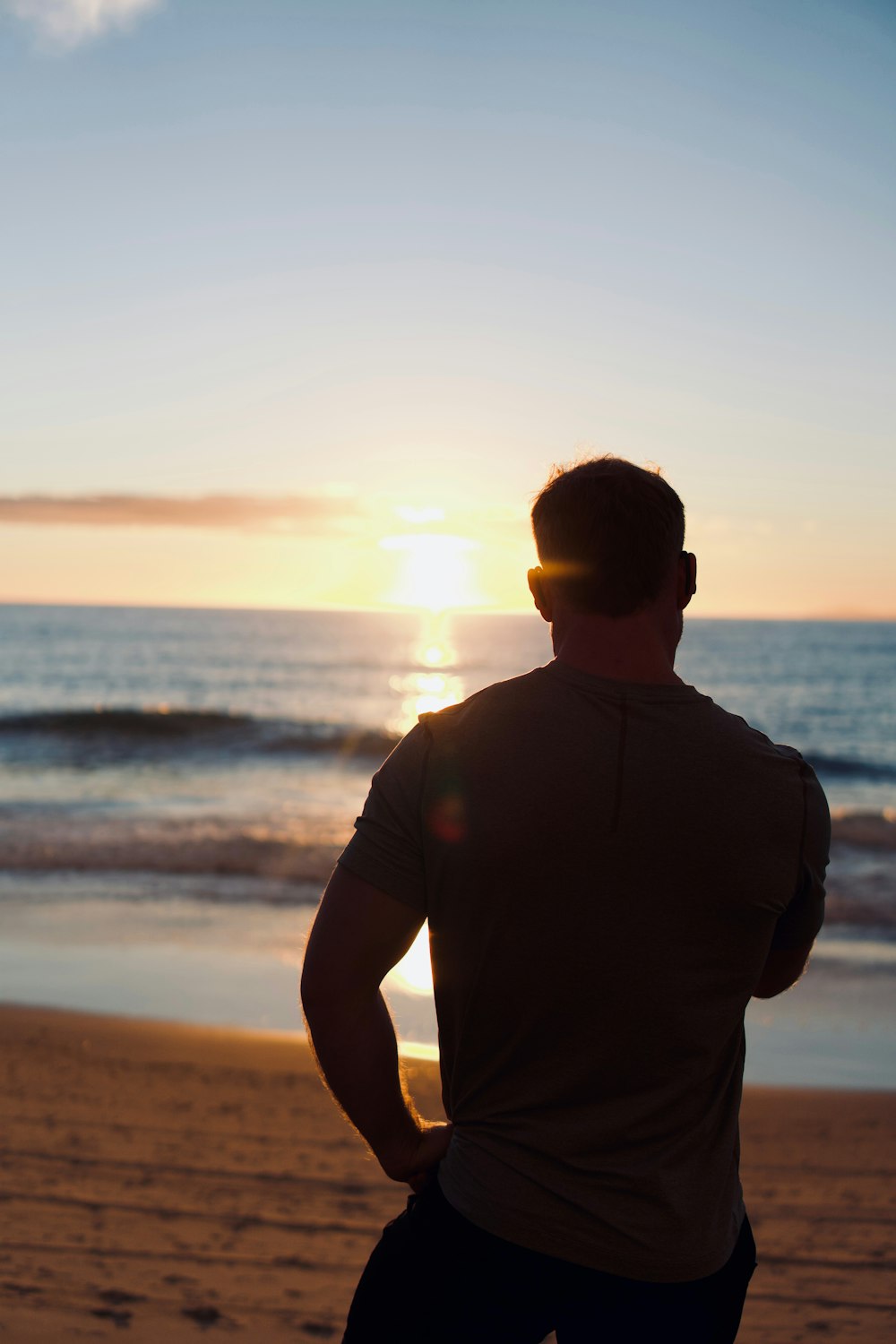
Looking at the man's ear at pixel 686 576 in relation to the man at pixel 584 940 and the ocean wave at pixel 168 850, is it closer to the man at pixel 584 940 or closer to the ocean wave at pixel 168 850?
the man at pixel 584 940

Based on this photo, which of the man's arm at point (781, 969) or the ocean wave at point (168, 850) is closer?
the man's arm at point (781, 969)

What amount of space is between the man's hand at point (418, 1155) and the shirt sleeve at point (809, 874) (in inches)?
22.5

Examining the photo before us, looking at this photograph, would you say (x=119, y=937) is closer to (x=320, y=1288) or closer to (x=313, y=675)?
(x=320, y=1288)

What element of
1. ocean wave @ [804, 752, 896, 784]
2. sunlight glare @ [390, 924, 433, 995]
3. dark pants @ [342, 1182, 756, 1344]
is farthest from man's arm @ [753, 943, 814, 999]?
ocean wave @ [804, 752, 896, 784]

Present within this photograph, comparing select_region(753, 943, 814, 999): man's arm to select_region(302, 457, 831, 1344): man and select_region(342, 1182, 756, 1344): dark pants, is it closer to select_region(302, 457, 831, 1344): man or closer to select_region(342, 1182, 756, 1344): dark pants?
select_region(302, 457, 831, 1344): man

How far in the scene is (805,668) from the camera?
53000 millimetres

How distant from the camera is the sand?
132 inches

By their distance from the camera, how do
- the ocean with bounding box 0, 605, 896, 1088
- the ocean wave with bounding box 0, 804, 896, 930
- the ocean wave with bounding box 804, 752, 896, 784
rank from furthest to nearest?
the ocean wave with bounding box 804, 752, 896, 784 < the ocean wave with bounding box 0, 804, 896, 930 < the ocean with bounding box 0, 605, 896, 1088

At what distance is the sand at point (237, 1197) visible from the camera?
3359 mm

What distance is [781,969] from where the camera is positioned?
1.65m

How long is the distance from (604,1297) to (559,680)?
2.67 ft

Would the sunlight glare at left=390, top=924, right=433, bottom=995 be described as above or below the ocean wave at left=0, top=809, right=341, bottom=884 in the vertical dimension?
above

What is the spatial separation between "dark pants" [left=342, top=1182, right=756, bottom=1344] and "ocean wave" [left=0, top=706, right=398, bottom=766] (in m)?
22.2

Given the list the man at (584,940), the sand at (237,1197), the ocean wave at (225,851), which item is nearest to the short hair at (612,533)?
the man at (584,940)
